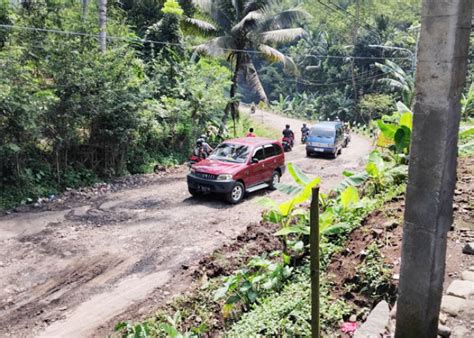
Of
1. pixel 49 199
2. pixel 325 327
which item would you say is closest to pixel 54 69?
pixel 49 199

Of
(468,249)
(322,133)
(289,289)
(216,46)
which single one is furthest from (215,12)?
(468,249)

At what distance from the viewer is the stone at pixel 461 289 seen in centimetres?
402

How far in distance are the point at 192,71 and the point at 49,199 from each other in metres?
10.1

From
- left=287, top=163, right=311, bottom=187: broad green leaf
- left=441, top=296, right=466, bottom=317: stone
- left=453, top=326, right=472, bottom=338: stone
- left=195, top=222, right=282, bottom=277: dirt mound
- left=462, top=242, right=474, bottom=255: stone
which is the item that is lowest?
left=195, top=222, right=282, bottom=277: dirt mound

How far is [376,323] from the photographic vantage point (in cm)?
393

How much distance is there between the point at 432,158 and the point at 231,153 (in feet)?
30.5

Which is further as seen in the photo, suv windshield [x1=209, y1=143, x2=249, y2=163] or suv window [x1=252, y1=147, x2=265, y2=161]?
suv window [x1=252, y1=147, x2=265, y2=161]

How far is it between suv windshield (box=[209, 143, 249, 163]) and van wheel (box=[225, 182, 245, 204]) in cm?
80

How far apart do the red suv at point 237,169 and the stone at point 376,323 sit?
6.80m

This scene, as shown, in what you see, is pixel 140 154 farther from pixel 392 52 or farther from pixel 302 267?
pixel 392 52

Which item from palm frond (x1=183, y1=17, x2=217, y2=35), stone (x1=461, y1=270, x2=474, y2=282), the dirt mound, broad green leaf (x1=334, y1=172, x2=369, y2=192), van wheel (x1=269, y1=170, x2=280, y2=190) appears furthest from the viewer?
palm frond (x1=183, y1=17, x2=217, y2=35)

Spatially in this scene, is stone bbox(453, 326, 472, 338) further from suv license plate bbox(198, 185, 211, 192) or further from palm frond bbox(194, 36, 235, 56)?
palm frond bbox(194, 36, 235, 56)

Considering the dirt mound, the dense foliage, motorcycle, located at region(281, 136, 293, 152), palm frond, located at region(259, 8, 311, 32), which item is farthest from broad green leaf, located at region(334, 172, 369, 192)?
palm frond, located at region(259, 8, 311, 32)

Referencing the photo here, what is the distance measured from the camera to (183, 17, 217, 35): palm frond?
2102 centimetres
